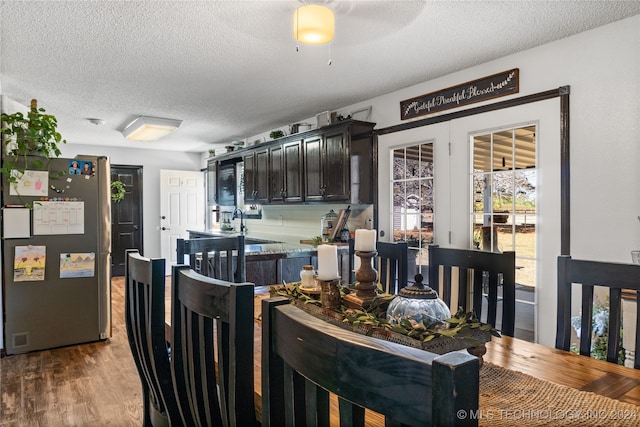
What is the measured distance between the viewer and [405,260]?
7.14ft

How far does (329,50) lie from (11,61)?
2345 mm

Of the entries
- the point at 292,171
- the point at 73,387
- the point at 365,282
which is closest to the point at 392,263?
the point at 365,282

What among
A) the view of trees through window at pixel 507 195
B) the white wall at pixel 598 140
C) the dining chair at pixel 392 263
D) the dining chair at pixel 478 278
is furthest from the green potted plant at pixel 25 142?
the white wall at pixel 598 140

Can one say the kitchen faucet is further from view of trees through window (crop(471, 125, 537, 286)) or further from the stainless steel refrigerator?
view of trees through window (crop(471, 125, 537, 286))

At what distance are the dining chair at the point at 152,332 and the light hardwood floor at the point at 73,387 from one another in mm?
1251

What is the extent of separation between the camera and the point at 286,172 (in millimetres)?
4918

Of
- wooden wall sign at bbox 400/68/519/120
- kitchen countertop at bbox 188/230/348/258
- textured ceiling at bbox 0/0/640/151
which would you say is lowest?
kitchen countertop at bbox 188/230/348/258

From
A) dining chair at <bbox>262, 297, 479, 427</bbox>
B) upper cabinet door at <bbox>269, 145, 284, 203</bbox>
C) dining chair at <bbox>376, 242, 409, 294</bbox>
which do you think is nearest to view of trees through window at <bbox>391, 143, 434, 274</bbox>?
dining chair at <bbox>376, 242, 409, 294</bbox>

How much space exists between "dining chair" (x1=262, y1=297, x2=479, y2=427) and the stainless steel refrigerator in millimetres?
3590

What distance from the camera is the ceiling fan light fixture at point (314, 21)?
6.66ft

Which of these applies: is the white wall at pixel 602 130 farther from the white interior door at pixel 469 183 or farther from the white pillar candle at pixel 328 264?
the white pillar candle at pixel 328 264

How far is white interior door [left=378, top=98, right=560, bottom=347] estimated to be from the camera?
2.78 metres

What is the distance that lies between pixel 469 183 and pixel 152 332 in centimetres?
272

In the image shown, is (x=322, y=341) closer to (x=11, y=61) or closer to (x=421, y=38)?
(x=421, y=38)
